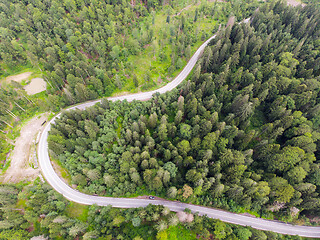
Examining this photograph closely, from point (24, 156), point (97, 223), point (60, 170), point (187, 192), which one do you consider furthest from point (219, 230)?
point (24, 156)

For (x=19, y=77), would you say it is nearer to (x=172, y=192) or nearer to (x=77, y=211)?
(x=77, y=211)

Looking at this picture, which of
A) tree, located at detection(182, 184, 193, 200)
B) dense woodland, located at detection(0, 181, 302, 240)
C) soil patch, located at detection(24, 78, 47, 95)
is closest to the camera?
dense woodland, located at detection(0, 181, 302, 240)

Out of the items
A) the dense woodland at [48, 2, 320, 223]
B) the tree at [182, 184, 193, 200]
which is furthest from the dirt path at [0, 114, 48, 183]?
the tree at [182, 184, 193, 200]

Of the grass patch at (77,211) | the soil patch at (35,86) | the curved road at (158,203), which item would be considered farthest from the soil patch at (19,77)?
the grass patch at (77,211)

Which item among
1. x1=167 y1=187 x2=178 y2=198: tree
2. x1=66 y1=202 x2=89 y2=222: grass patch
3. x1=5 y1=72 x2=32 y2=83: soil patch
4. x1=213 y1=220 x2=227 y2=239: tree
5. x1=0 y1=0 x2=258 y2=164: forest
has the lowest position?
x1=66 y1=202 x2=89 y2=222: grass patch

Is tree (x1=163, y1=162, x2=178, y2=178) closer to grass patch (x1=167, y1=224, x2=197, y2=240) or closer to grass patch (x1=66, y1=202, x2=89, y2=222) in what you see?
grass patch (x1=167, y1=224, x2=197, y2=240)

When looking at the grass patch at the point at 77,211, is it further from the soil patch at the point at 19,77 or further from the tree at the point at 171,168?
the soil patch at the point at 19,77
